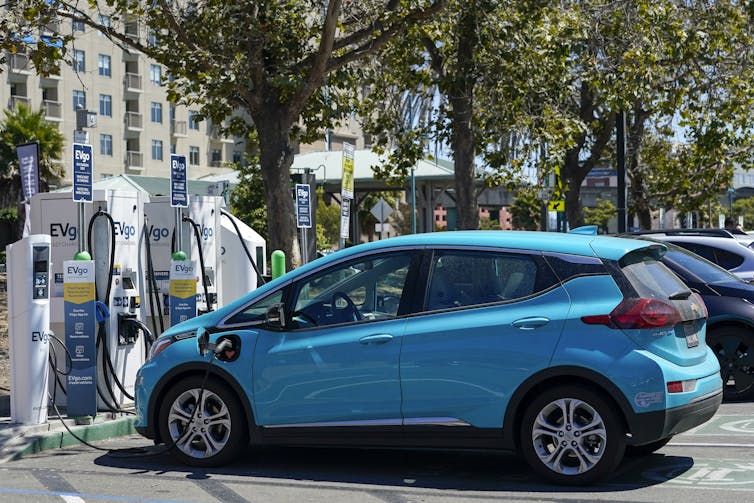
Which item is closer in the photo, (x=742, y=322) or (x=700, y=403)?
(x=700, y=403)

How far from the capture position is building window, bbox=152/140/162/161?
6481 cm

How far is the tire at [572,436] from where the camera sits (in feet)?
21.9

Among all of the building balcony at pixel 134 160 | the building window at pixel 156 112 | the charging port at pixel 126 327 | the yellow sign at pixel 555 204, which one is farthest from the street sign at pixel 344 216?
the building window at pixel 156 112

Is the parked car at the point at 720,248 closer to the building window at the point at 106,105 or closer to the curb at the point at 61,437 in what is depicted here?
the curb at the point at 61,437

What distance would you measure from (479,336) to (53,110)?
5441 cm

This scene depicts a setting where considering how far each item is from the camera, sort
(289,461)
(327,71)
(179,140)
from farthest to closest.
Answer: (179,140) < (327,71) < (289,461)

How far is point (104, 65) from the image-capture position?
60219 mm

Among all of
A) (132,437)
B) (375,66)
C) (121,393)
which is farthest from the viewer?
(375,66)

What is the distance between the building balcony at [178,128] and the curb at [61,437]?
191ft

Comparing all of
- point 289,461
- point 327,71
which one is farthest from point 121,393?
point 327,71

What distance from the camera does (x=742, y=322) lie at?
35.5 ft

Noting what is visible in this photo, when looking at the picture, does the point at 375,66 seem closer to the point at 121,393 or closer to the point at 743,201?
the point at 121,393

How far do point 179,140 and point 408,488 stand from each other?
61751 mm

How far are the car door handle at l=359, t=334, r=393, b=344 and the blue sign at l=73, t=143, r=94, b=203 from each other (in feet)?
11.6
